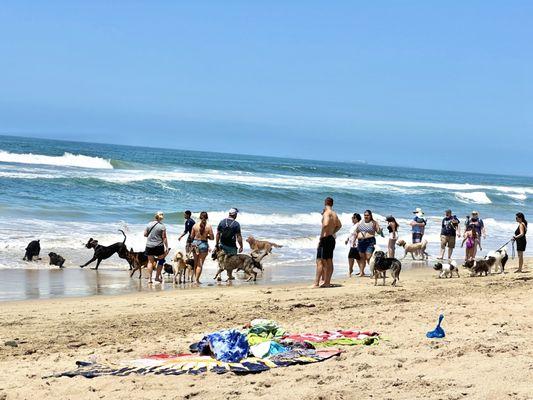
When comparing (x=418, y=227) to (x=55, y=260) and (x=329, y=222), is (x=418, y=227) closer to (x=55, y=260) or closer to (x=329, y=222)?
(x=329, y=222)

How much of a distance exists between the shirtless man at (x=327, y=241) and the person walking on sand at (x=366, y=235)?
188cm

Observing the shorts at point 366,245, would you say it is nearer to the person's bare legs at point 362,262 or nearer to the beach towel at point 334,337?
the person's bare legs at point 362,262

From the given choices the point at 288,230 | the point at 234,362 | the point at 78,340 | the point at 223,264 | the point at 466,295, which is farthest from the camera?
the point at 288,230

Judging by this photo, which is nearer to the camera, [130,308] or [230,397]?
[230,397]

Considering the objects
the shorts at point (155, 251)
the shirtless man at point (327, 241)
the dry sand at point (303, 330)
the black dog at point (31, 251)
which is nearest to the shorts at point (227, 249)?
the dry sand at point (303, 330)

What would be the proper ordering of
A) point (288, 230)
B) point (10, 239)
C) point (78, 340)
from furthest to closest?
point (288, 230), point (10, 239), point (78, 340)

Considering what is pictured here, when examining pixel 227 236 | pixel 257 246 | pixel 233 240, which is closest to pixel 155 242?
pixel 227 236

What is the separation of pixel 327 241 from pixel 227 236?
2.06m

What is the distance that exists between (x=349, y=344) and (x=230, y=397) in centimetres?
195

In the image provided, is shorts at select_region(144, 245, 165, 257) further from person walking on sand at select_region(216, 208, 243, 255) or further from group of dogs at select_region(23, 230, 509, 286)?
person walking on sand at select_region(216, 208, 243, 255)

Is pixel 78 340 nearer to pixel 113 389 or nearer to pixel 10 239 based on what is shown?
pixel 113 389

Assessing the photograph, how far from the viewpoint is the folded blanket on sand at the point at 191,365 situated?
6.41m

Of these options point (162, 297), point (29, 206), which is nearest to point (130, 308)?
point (162, 297)

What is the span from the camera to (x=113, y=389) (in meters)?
5.98
